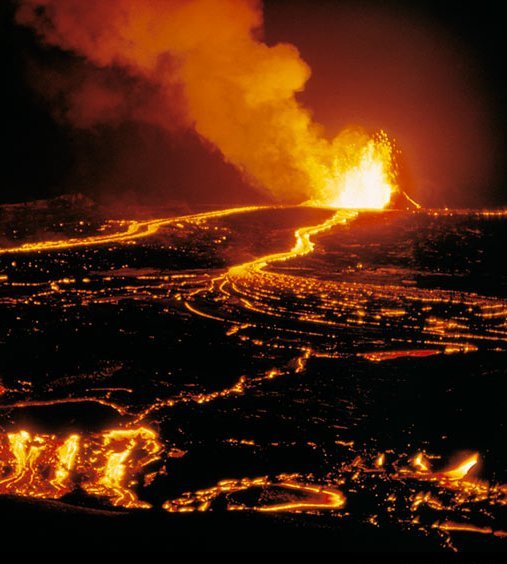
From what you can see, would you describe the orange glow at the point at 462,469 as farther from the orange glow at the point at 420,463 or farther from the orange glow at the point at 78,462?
the orange glow at the point at 78,462

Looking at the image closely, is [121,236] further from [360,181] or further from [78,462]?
[360,181]

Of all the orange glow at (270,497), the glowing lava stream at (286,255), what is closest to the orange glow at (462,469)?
the orange glow at (270,497)

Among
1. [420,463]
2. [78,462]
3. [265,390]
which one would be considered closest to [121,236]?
[265,390]

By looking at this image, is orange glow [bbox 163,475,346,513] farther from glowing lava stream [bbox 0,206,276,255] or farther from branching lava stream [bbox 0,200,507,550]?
glowing lava stream [bbox 0,206,276,255]

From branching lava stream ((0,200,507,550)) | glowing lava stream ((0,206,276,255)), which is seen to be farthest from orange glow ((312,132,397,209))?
Answer: branching lava stream ((0,200,507,550))

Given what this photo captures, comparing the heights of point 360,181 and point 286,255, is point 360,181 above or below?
above

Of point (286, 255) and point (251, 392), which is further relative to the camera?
point (286, 255)
